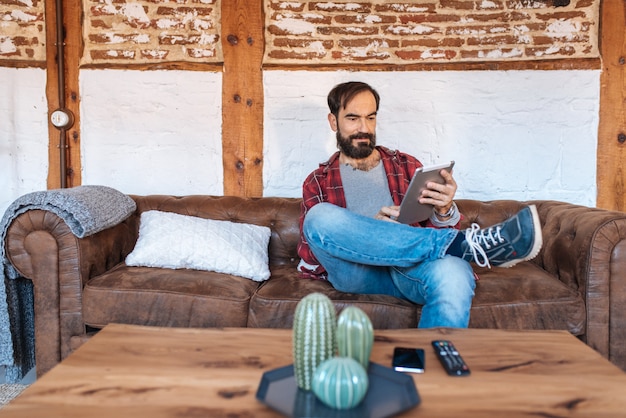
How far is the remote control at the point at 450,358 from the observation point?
0.95 meters

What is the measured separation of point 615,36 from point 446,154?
41.9 inches

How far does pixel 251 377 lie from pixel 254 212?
59.2 inches

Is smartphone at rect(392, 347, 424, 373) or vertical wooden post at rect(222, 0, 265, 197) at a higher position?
vertical wooden post at rect(222, 0, 265, 197)

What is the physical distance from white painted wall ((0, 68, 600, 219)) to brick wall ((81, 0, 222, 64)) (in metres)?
0.10

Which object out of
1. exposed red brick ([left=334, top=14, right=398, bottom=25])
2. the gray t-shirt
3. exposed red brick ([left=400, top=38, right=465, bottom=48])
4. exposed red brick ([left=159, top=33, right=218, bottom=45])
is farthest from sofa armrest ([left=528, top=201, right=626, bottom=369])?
exposed red brick ([left=159, top=33, right=218, bottom=45])

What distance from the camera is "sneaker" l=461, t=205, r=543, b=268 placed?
4.75 ft

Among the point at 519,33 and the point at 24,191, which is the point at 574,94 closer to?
the point at 519,33

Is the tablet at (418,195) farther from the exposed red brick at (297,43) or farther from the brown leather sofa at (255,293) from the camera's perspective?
the exposed red brick at (297,43)

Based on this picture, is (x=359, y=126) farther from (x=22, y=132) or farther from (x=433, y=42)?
(x=22, y=132)

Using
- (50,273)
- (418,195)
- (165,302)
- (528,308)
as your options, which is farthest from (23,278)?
(528,308)

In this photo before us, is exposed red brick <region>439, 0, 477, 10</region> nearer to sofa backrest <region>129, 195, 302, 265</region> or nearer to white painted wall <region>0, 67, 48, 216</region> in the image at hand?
sofa backrest <region>129, 195, 302, 265</region>

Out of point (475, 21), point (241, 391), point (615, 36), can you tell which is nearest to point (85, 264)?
point (241, 391)

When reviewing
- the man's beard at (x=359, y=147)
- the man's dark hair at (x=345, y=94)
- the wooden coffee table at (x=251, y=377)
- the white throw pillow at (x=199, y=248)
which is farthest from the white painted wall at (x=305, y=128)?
the wooden coffee table at (x=251, y=377)

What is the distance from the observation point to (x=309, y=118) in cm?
274
